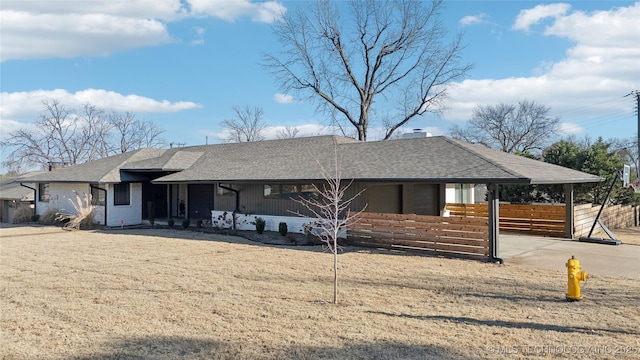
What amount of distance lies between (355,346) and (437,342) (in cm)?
102

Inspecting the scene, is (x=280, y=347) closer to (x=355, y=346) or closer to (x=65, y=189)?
(x=355, y=346)

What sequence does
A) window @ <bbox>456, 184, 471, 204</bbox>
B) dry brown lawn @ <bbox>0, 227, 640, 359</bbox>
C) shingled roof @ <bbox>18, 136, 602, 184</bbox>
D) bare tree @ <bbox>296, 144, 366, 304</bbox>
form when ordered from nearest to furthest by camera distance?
dry brown lawn @ <bbox>0, 227, 640, 359</bbox> → bare tree @ <bbox>296, 144, 366, 304</bbox> → shingled roof @ <bbox>18, 136, 602, 184</bbox> → window @ <bbox>456, 184, 471, 204</bbox>

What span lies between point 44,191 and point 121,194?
6.28 m

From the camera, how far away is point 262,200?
1800 centimetres

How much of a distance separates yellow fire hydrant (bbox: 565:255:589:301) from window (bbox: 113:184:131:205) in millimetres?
19116

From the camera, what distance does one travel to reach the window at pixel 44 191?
78.6 ft

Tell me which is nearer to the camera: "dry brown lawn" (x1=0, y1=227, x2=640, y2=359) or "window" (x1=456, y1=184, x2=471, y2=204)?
"dry brown lawn" (x1=0, y1=227, x2=640, y2=359)

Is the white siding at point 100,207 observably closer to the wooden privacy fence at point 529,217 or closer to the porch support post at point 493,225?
the wooden privacy fence at point 529,217

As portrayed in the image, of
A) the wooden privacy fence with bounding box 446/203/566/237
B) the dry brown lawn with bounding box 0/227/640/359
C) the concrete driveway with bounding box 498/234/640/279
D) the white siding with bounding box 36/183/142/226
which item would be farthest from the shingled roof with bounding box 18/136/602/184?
the dry brown lawn with bounding box 0/227/640/359

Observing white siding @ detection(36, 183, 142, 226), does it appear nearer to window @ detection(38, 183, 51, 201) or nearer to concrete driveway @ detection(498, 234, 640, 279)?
window @ detection(38, 183, 51, 201)

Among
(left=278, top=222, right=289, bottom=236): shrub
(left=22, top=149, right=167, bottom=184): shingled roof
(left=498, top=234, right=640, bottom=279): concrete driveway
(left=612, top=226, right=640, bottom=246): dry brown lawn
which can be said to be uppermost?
(left=22, top=149, right=167, bottom=184): shingled roof

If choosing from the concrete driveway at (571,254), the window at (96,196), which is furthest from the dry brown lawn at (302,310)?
the window at (96,196)

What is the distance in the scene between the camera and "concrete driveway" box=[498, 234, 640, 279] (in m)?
10.1

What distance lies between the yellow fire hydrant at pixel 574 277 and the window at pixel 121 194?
19.1 meters
